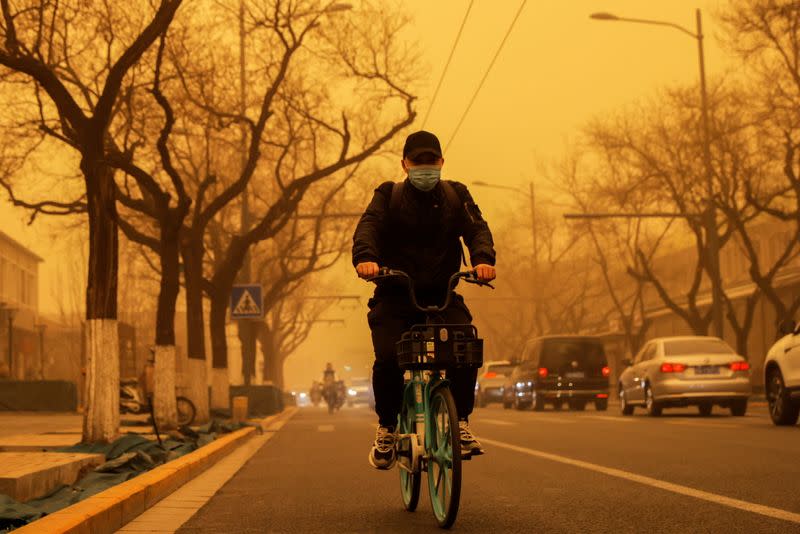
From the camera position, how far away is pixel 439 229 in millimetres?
7066

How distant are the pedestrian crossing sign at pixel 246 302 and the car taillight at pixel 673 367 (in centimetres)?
985

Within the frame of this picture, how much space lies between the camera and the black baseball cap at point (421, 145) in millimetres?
6969

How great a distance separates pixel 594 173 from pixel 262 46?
21.7 meters

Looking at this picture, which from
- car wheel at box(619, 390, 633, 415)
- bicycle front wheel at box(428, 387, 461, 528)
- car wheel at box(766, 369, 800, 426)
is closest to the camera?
bicycle front wheel at box(428, 387, 461, 528)

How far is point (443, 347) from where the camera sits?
255 inches

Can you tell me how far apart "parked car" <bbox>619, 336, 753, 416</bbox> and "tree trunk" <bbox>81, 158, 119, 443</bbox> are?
11848 mm

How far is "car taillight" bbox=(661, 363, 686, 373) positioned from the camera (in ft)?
75.8

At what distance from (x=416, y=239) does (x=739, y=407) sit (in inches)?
680

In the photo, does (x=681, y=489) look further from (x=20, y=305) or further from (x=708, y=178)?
(x=20, y=305)

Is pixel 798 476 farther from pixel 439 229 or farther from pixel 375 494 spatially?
pixel 439 229

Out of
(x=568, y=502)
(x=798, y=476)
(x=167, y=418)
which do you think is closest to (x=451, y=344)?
A: (x=568, y=502)

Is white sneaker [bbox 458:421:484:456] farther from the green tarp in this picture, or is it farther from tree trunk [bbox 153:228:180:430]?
tree trunk [bbox 153:228:180:430]

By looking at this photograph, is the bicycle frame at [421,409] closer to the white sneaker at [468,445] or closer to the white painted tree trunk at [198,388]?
the white sneaker at [468,445]

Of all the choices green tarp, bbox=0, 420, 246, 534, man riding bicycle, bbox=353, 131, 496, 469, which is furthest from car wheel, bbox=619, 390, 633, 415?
man riding bicycle, bbox=353, 131, 496, 469
